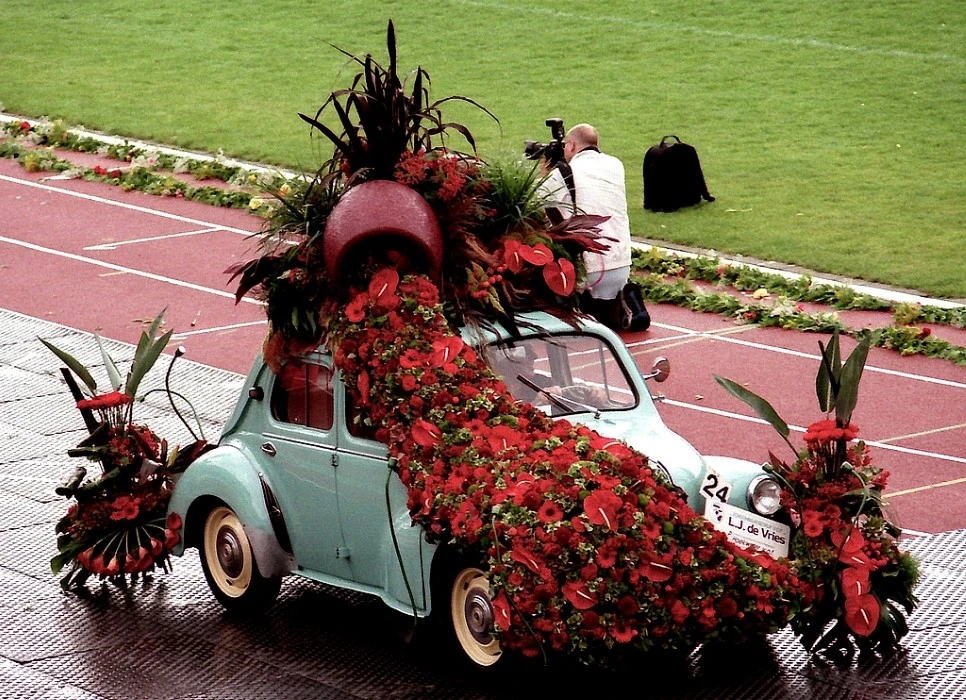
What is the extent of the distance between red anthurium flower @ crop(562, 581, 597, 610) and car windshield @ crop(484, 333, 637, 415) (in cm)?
145

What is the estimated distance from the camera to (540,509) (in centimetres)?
658

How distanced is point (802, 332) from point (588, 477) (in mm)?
8223

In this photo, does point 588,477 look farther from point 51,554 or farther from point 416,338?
point 51,554

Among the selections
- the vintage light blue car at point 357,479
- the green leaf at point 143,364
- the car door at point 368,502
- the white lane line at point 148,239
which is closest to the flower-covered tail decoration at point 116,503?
the green leaf at point 143,364

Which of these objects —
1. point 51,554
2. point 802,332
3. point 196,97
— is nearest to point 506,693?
point 51,554

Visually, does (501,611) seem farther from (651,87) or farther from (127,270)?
(651,87)

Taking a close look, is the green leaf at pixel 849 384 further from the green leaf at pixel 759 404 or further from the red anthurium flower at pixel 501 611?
the red anthurium flower at pixel 501 611

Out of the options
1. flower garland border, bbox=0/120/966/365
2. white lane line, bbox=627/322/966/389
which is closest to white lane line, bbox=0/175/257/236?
flower garland border, bbox=0/120/966/365

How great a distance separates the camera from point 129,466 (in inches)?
339

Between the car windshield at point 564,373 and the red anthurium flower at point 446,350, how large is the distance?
0.81 ft

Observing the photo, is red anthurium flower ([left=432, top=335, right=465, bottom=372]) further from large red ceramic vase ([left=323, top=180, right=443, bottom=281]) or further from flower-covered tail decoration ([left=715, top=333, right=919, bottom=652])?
flower-covered tail decoration ([left=715, top=333, right=919, bottom=652])

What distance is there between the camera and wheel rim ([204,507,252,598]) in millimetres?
8023

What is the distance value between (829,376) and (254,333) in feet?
27.5

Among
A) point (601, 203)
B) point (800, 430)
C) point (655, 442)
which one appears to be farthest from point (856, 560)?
point (601, 203)
